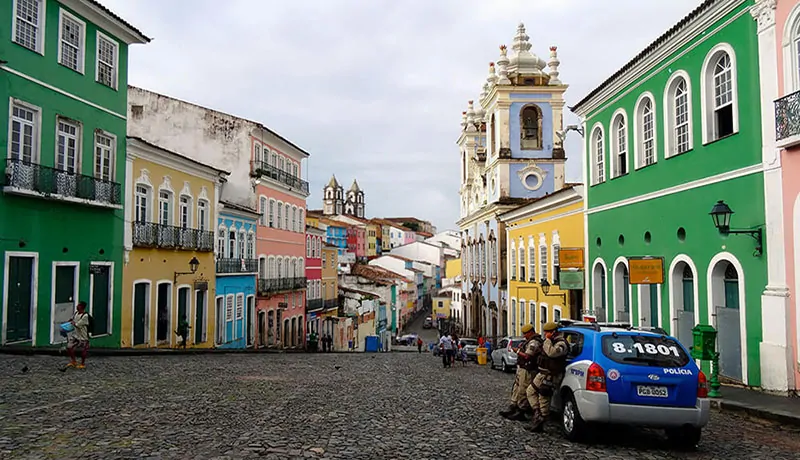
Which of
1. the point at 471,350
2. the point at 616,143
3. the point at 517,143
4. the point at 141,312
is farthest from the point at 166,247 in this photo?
the point at 517,143

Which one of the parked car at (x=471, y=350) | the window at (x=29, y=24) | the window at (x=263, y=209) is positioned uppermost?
the window at (x=29, y=24)

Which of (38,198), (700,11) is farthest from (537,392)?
(38,198)

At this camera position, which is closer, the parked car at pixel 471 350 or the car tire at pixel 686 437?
the car tire at pixel 686 437

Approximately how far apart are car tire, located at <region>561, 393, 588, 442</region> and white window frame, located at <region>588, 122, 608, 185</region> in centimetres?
1393

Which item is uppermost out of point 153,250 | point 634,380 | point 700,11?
point 700,11

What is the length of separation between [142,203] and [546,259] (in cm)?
1623

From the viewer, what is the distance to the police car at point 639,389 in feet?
24.5

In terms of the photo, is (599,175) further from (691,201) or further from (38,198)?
(38,198)

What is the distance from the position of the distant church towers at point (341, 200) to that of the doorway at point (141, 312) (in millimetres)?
114646

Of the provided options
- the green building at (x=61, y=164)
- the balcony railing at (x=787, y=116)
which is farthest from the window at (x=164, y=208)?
the balcony railing at (x=787, y=116)

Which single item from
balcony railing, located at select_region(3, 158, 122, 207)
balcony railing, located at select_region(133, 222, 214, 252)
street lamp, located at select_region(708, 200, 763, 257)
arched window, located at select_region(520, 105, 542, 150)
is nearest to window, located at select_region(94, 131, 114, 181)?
balcony railing, located at select_region(3, 158, 122, 207)

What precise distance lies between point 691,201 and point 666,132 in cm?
211

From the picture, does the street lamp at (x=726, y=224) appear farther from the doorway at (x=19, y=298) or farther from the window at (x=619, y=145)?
the doorway at (x=19, y=298)

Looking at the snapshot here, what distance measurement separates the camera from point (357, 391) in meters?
12.6
